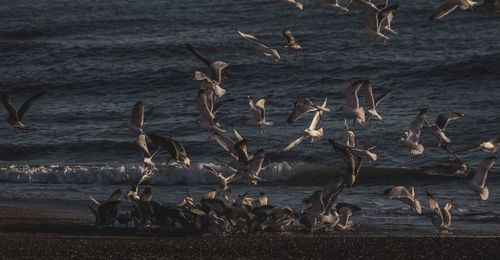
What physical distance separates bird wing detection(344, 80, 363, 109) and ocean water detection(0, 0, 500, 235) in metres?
1.50

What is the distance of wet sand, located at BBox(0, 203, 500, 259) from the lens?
40.0 ft

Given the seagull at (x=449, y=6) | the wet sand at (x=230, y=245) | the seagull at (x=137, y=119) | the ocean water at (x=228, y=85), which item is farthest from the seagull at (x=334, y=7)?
the wet sand at (x=230, y=245)

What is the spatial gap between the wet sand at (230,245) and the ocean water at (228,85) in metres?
1.63

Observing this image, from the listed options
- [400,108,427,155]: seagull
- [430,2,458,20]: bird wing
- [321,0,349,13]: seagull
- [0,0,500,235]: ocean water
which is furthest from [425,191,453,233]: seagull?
[321,0,349,13]: seagull

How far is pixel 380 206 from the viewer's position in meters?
15.9

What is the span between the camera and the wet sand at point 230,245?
12.2m

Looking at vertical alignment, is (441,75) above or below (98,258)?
below

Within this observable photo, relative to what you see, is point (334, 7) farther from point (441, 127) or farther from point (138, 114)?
point (138, 114)

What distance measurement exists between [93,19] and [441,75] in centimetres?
1562

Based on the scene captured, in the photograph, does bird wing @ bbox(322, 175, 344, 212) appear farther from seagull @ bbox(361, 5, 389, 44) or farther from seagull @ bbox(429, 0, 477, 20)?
seagull @ bbox(429, 0, 477, 20)

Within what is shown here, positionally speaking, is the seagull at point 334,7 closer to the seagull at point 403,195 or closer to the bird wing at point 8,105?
the seagull at point 403,195

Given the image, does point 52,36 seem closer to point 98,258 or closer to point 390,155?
point 390,155

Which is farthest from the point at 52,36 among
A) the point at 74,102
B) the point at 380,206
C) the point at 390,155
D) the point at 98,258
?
the point at 98,258

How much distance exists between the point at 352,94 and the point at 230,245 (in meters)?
3.29
